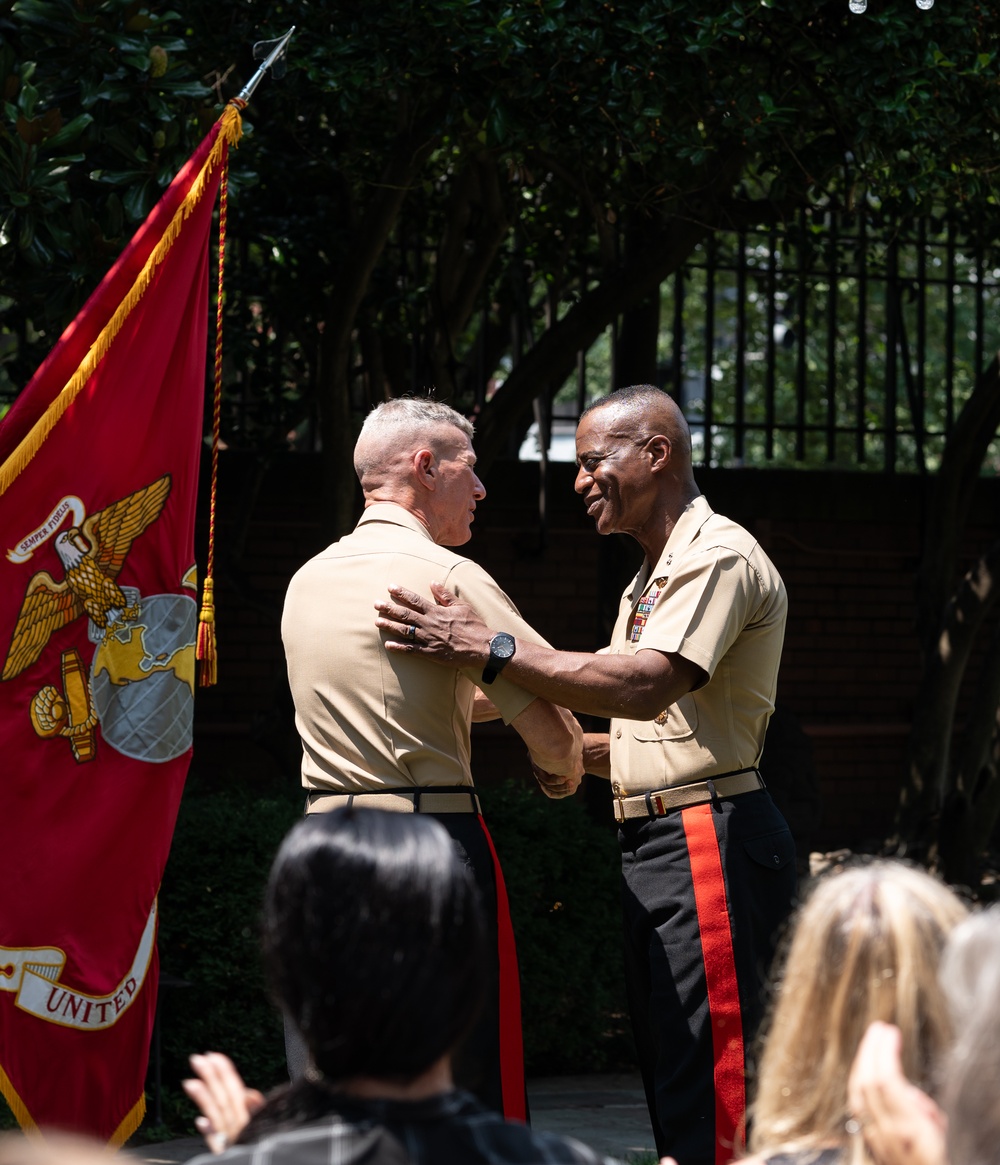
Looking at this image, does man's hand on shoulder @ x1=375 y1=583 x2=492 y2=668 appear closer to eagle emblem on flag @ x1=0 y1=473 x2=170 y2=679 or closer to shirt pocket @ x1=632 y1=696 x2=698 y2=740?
shirt pocket @ x1=632 y1=696 x2=698 y2=740

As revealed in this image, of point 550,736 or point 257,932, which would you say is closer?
point 550,736

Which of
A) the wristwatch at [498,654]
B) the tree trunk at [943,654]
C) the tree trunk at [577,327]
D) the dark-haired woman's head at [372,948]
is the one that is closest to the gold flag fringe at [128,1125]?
the wristwatch at [498,654]

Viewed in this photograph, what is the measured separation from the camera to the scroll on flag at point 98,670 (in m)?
3.78

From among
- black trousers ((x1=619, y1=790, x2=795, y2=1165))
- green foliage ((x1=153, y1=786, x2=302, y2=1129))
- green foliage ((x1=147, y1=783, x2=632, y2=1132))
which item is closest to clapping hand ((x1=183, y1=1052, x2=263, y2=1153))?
black trousers ((x1=619, y1=790, x2=795, y2=1165))

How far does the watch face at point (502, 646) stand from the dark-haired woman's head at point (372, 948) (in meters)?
1.50

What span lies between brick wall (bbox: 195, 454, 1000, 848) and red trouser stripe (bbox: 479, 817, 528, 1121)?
3138 mm

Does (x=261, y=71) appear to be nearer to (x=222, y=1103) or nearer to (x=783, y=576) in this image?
(x=222, y=1103)

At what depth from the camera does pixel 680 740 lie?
11.8 feet

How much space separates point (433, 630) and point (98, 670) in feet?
3.71

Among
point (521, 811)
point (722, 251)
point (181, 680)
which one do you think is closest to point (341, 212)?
point (521, 811)

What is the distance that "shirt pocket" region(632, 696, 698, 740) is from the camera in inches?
141

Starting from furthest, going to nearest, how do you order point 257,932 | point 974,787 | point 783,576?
1. point 783,576
2. point 974,787
3. point 257,932

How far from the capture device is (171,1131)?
16.6ft

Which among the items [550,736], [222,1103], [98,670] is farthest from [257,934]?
[222,1103]
